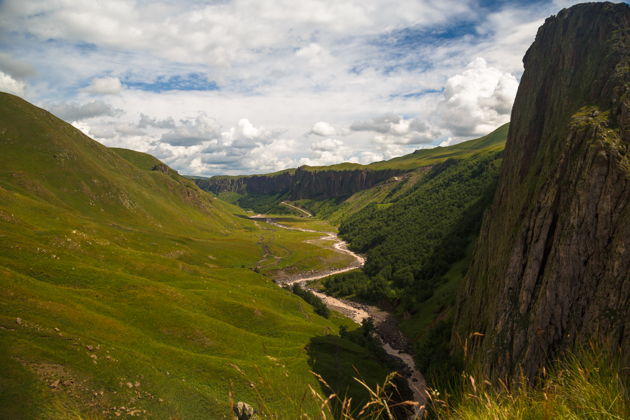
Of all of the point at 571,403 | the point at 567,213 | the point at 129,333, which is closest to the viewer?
Answer: the point at 571,403

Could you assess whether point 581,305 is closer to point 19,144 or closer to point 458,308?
point 458,308

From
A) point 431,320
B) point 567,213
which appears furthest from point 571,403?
point 431,320

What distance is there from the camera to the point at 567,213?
33.6 metres

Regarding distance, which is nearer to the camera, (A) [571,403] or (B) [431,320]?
(A) [571,403]

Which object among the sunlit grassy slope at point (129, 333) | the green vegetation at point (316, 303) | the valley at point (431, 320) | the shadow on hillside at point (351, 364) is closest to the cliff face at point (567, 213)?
the valley at point (431, 320)

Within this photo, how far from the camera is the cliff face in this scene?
29.0 m

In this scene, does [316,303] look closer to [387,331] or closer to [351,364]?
Result: [387,331]

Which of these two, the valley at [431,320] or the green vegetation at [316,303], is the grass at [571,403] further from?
the green vegetation at [316,303]

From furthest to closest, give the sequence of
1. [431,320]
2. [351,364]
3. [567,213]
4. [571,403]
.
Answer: [431,320] → [351,364] → [567,213] → [571,403]

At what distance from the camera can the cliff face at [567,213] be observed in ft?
95.0

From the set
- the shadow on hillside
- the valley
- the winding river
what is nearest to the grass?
the valley

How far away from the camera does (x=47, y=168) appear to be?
16600 cm

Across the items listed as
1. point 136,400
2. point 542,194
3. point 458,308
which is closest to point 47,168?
point 136,400

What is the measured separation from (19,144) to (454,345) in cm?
22064
